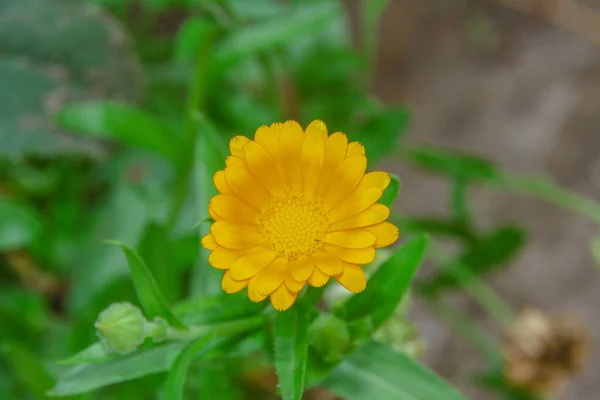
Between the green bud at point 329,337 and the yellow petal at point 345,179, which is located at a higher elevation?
the yellow petal at point 345,179

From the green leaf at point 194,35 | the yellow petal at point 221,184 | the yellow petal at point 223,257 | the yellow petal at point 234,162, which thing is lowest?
the yellow petal at point 223,257

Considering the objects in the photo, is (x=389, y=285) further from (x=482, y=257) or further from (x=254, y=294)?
(x=482, y=257)

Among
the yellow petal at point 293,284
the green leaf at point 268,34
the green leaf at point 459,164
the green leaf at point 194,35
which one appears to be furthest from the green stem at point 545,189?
the yellow petal at point 293,284

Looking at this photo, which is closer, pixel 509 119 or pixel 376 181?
pixel 376 181

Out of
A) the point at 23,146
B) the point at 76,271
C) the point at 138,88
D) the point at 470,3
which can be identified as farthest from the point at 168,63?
the point at 470,3

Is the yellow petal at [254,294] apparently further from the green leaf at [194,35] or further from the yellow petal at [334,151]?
the green leaf at [194,35]

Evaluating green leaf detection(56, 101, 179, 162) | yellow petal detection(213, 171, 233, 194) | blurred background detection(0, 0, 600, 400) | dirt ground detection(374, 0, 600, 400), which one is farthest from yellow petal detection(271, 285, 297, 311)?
dirt ground detection(374, 0, 600, 400)

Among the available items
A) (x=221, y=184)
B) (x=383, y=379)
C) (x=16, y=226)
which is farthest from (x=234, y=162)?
(x=16, y=226)
